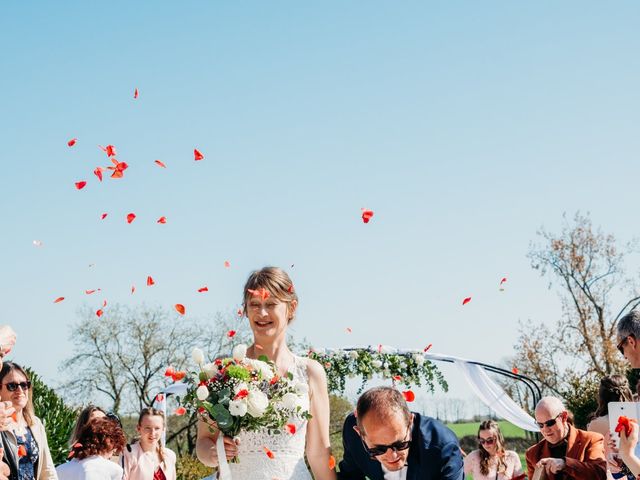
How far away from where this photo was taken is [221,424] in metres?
4.38

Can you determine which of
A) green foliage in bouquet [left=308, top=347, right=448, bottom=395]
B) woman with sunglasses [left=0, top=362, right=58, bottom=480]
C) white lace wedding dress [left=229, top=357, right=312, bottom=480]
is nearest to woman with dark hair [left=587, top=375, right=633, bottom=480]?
white lace wedding dress [left=229, top=357, right=312, bottom=480]

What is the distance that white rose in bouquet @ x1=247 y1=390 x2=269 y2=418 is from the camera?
4363 millimetres

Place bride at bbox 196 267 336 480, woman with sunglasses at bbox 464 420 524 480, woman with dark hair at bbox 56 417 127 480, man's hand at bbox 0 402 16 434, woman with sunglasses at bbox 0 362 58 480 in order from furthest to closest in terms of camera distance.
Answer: woman with sunglasses at bbox 464 420 524 480, woman with dark hair at bbox 56 417 127 480, woman with sunglasses at bbox 0 362 58 480, man's hand at bbox 0 402 16 434, bride at bbox 196 267 336 480

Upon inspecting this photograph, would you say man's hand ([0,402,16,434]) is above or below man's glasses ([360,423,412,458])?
above

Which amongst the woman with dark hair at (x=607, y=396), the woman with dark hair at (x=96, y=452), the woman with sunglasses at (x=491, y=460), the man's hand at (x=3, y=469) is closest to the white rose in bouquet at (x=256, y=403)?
the man's hand at (x=3, y=469)

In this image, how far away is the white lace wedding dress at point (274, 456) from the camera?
15.0ft

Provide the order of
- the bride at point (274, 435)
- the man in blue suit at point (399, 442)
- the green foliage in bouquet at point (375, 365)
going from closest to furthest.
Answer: the man in blue suit at point (399, 442)
the bride at point (274, 435)
the green foliage in bouquet at point (375, 365)

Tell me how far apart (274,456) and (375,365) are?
1005 centimetres

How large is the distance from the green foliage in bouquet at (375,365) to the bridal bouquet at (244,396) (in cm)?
978

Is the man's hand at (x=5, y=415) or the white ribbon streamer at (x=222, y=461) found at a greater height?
the man's hand at (x=5, y=415)

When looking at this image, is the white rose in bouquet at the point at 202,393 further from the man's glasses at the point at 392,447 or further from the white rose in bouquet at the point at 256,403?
the man's glasses at the point at 392,447

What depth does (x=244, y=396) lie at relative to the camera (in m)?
4.37

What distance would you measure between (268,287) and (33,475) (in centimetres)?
249

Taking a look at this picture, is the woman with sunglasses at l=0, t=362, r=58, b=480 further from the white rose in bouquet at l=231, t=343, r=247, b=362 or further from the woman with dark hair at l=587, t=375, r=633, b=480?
the woman with dark hair at l=587, t=375, r=633, b=480
